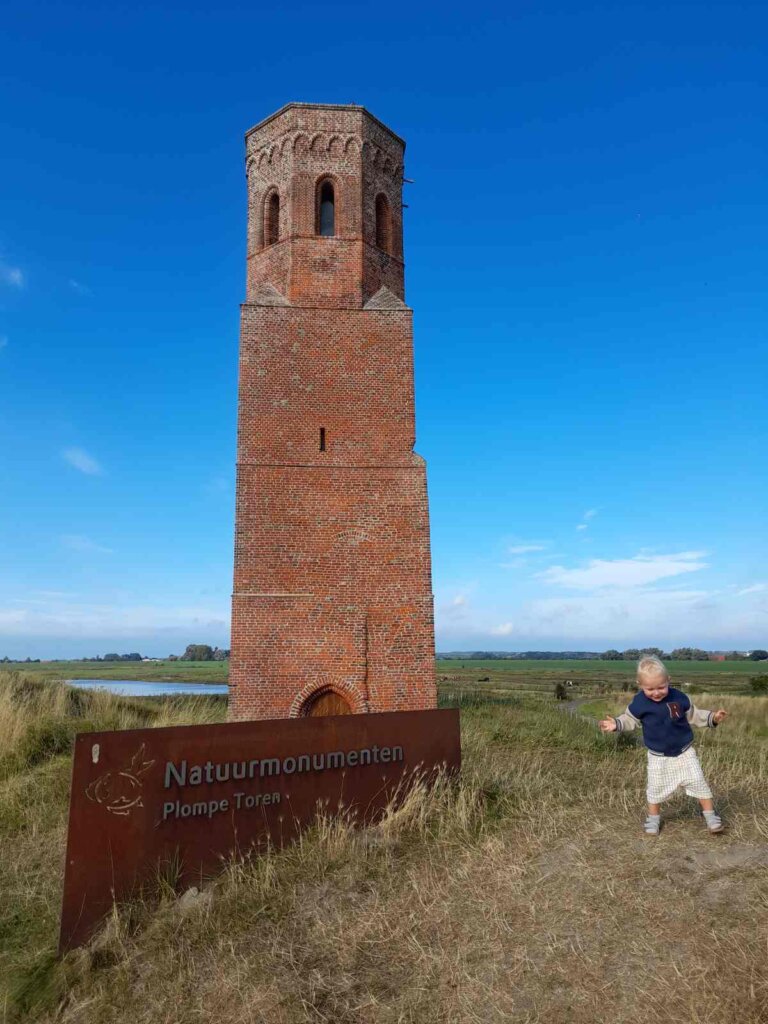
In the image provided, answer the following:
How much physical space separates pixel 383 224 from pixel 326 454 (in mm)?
5890

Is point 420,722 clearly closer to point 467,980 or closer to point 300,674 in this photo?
point 467,980

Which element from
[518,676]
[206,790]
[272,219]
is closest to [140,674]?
[518,676]

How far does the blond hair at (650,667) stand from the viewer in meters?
5.48

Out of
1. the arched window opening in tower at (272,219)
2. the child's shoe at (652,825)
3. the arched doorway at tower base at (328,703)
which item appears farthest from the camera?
the arched window opening in tower at (272,219)

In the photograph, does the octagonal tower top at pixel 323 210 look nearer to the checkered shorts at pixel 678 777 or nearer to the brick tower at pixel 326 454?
the brick tower at pixel 326 454

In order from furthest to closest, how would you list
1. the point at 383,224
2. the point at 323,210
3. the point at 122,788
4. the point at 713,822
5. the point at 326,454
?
1. the point at 383,224
2. the point at 323,210
3. the point at 326,454
4. the point at 713,822
5. the point at 122,788

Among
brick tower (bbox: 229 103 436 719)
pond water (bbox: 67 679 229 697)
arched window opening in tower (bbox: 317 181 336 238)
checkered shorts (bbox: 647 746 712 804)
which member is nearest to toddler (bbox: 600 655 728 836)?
checkered shorts (bbox: 647 746 712 804)

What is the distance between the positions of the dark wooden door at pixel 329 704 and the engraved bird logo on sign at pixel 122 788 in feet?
25.3

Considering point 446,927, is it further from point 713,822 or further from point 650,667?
point 650,667

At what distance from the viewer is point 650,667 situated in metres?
5.57

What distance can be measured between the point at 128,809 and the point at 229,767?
78 cm

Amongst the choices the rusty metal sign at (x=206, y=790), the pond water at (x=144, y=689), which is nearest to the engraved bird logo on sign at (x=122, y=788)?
the rusty metal sign at (x=206, y=790)

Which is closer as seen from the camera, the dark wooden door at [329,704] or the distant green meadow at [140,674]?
the dark wooden door at [329,704]

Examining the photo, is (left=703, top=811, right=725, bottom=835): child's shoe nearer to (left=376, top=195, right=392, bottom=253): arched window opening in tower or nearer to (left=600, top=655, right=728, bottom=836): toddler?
(left=600, top=655, right=728, bottom=836): toddler
